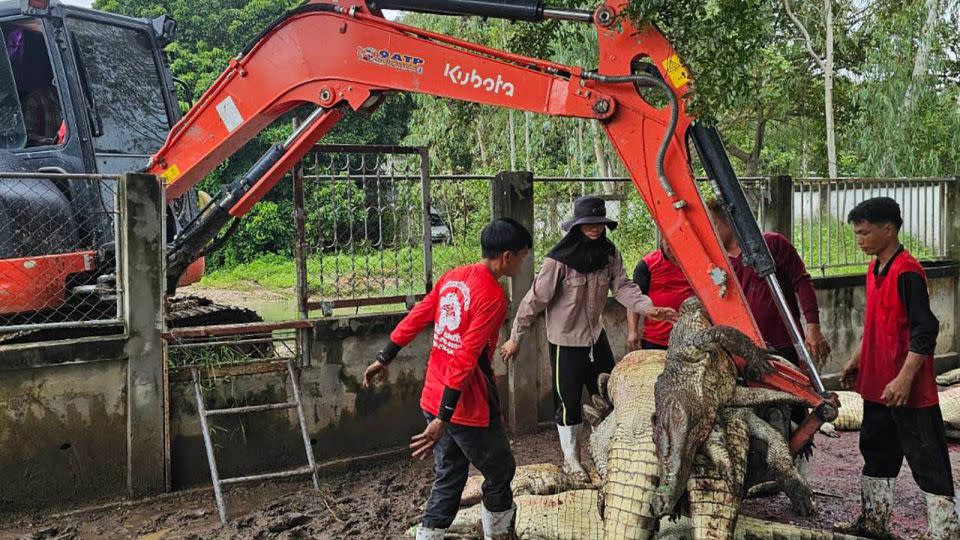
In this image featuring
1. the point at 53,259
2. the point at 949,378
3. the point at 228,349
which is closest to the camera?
the point at 53,259

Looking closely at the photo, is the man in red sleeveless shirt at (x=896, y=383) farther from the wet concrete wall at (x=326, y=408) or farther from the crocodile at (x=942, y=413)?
the wet concrete wall at (x=326, y=408)

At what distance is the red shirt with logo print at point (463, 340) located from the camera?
3352 millimetres

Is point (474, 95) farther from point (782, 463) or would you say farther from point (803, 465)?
point (803, 465)

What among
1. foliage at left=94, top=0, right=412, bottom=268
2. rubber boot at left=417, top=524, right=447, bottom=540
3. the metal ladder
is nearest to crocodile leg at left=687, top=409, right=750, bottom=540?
rubber boot at left=417, top=524, right=447, bottom=540

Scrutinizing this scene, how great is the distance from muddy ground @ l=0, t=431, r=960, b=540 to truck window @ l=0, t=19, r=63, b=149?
2.69m

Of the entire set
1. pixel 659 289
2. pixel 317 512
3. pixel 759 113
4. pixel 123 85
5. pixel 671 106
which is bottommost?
pixel 317 512

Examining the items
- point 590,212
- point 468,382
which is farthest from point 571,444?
point 468,382

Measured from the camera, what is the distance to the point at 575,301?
191 inches

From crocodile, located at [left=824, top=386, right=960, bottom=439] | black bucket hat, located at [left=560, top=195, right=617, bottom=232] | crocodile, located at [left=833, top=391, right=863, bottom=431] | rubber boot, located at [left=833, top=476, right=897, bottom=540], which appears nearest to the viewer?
rubber boot, located at [left=833, top=476, right=897, bottom=540]

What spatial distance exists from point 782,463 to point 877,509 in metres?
1.14

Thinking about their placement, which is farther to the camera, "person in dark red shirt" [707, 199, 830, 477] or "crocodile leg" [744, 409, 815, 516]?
"person in dark red shirt" [707, 199, 830, 477]

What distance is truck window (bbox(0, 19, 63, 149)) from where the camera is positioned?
5254 millimetres

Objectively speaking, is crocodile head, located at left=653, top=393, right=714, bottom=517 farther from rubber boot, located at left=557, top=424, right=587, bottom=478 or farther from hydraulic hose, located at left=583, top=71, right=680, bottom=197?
rubber boot, located at left=557, top=424, right=587, bottom=478

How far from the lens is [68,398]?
4672 mm
